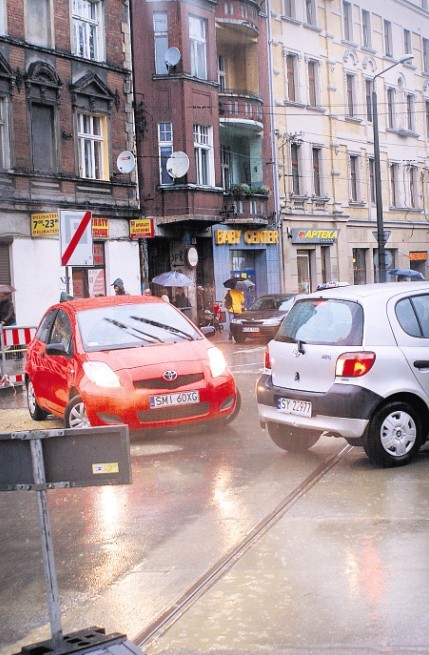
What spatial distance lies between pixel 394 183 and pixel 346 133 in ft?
18.9

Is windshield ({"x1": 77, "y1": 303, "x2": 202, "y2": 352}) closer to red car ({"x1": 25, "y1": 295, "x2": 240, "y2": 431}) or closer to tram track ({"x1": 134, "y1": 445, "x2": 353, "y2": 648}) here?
red car ({"x1": 25, "y1": 295, "x2": 240, "y2": 431})

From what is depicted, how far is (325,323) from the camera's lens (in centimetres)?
893

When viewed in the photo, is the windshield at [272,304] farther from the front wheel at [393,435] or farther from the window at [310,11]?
the front wheel at [393,435]

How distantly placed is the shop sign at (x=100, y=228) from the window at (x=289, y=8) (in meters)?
15.1

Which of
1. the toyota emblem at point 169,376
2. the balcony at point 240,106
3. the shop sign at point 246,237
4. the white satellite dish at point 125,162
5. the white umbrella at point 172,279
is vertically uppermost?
the balcony at point 240,106

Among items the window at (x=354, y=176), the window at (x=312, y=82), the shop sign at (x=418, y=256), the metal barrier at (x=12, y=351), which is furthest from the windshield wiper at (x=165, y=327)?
the shop sign at (x=418, y=256)

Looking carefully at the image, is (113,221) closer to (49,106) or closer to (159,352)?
(49,106)

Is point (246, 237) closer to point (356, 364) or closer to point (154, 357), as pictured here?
point (154, 357)

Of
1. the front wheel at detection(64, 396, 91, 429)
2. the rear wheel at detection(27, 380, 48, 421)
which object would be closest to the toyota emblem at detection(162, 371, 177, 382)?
the front wheel at detection(64, 396, 91, 429)

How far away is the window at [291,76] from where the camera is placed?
1614 inches

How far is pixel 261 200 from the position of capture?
37.6 meters

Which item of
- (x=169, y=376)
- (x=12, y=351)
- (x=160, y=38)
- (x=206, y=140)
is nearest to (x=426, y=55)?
(x=206, y=140)

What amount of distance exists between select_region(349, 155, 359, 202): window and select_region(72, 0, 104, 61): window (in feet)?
57.0


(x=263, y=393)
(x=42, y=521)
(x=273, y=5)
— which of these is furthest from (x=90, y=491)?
(x=273, y=5)
